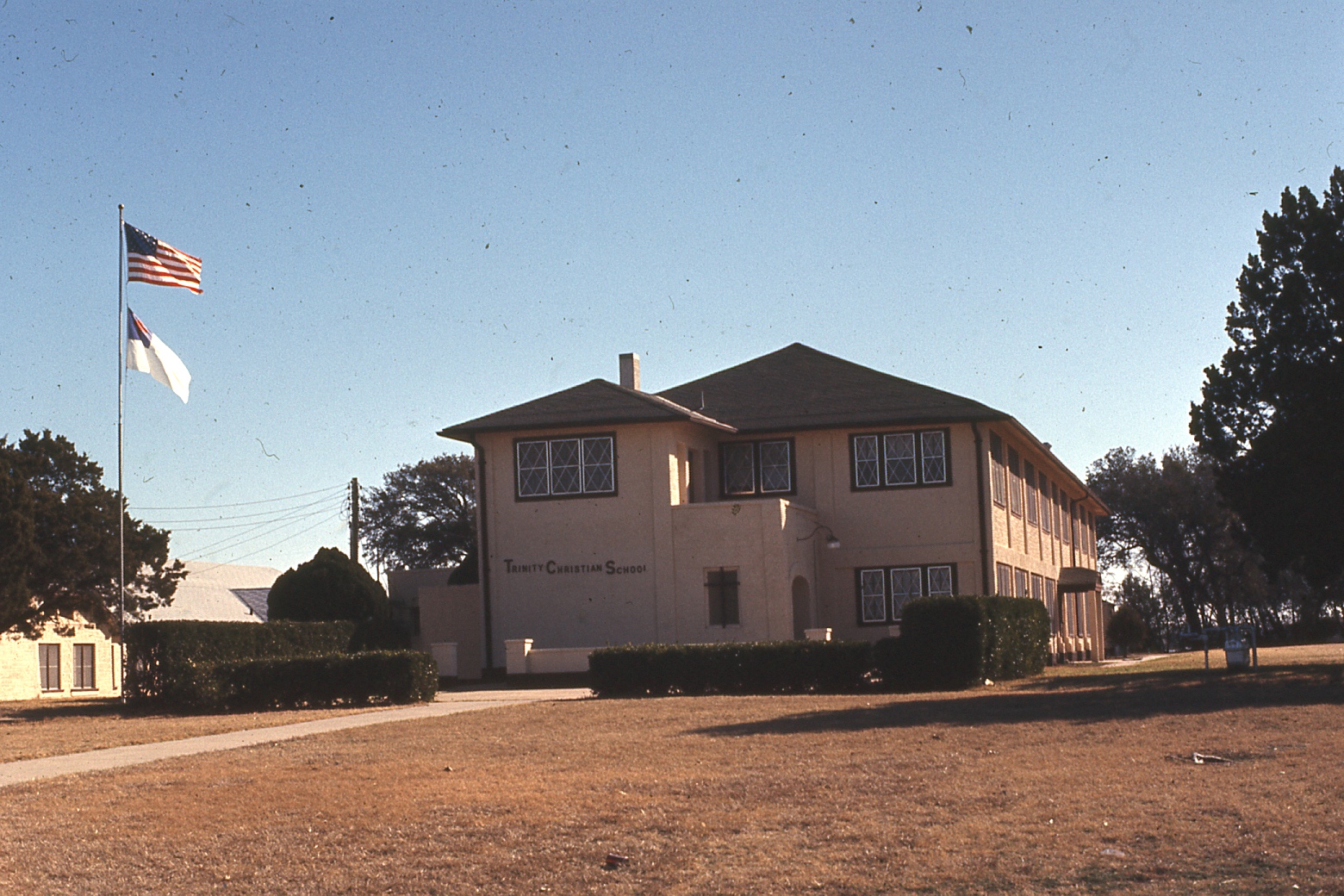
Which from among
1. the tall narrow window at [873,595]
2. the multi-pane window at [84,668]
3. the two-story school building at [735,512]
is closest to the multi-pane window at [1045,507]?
the two-story school building at [735,512]

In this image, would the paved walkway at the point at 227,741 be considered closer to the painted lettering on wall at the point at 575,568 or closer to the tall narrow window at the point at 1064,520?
the painted lettering on wall at the point at 575,568

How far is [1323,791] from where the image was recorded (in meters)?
9.95

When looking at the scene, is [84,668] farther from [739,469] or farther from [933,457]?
[933,457]

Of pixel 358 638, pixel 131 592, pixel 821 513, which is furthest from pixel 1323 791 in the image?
pixel 131 592

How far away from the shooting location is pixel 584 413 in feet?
110

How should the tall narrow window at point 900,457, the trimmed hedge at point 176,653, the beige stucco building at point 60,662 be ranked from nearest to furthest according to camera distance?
the trimmed hedge at point 176,653, the tall narrow window at point 900,457, the beige stucco building at point 60,662

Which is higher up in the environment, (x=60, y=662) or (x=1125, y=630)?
(x=60, y=662)

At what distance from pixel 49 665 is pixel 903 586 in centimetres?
2907

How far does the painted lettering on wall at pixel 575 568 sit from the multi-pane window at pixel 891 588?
18.7 ft

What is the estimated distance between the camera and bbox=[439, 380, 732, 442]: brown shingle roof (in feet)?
108

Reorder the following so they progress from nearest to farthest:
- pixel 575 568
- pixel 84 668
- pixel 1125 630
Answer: pixel 575 568 → pixel 84 668 → pixel 1125 630

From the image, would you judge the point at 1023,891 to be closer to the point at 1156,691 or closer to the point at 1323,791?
the point at 1323,791

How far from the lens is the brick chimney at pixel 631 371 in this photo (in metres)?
38.8

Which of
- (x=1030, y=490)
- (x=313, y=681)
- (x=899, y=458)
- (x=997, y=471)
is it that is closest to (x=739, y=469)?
(x=899, y=458)
